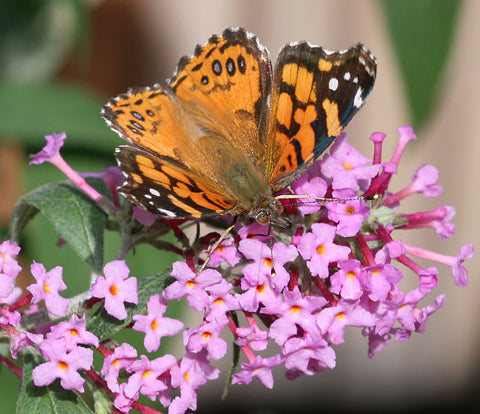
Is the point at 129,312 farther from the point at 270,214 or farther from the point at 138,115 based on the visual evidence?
the point at 138,115

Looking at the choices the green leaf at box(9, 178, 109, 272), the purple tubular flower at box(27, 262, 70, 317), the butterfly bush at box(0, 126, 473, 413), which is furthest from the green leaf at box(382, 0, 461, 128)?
the purple tubular flower at box(27, 262, 70, 317)

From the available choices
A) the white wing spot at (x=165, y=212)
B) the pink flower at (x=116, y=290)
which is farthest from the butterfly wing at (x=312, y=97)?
the pink flower at (x=116, y=290)

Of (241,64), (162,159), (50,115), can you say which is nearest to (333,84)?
(241,64)

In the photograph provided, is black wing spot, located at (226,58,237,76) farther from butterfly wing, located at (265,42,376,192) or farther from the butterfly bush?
the butterfly bush

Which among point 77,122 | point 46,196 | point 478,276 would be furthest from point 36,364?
Answer: point 478,276

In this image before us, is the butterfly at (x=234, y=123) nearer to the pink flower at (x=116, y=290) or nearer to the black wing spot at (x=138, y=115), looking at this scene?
the black wing spot at (x=138, y=115)
